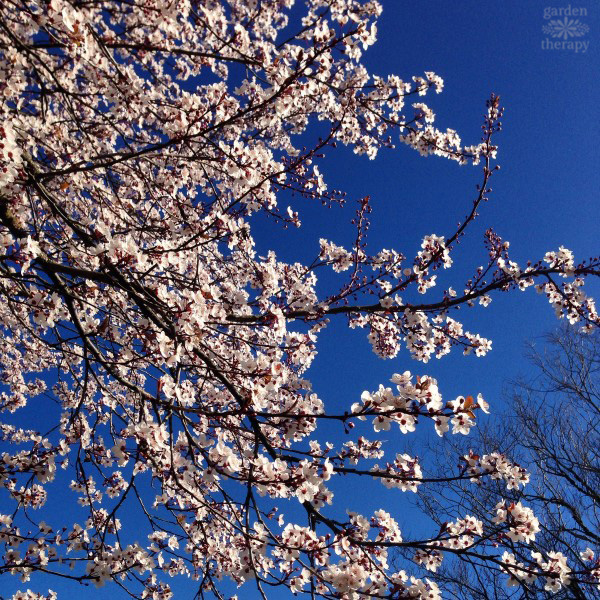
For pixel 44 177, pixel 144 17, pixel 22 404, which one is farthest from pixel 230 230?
pixel 22 404

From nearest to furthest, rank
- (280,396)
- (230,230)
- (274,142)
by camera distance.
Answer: (230,230) < (280,396) < (274,142)

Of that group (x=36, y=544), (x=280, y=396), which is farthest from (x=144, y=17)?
(x=36, y=544)

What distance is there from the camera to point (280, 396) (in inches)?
221

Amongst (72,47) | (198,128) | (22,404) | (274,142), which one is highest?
(274,142)

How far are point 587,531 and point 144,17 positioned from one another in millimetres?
10447

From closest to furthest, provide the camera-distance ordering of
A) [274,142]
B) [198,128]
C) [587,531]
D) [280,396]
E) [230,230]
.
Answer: [230,230] < [198,128] < [280,396] < [274,142] < [587,531]

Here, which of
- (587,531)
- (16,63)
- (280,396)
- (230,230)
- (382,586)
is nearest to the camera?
(382,586)

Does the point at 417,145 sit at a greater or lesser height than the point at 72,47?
greater

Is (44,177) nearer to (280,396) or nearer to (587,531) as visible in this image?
(280,396)

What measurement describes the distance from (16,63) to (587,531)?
10.6 meters

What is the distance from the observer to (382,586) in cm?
279

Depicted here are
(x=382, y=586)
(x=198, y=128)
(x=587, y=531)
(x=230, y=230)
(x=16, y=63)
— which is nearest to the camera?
(x=382, y=586)

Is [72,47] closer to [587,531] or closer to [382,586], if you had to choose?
[382,586]

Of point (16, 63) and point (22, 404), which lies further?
point (22, 404)
